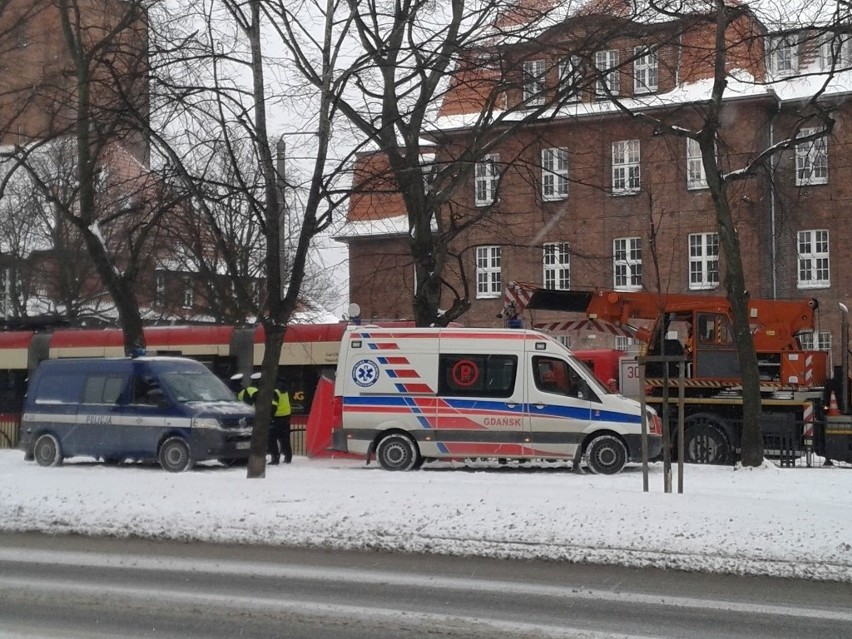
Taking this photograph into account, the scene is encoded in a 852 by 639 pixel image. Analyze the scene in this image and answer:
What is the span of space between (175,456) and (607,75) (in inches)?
402

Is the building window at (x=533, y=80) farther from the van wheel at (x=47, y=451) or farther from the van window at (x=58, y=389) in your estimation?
the van wheel at (x=47, y=451)

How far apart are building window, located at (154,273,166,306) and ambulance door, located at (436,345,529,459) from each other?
2486 centimetres

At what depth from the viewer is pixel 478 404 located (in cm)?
2050

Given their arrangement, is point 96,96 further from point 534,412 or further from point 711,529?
point 711,529

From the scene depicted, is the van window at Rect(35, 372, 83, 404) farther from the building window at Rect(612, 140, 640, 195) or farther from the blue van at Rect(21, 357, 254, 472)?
the building window at Rect(612, 140, 640, 195)

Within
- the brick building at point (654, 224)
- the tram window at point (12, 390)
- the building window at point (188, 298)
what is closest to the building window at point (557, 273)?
the brick building at point (654, 224)

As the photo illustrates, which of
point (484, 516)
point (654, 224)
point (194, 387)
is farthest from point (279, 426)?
point (654, 224)

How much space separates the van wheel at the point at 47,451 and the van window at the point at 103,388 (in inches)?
40.1

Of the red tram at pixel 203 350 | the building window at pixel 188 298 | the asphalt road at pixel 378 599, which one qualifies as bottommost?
the asphalt road at pixel 378 599

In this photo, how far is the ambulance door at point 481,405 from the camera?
66.8 ft

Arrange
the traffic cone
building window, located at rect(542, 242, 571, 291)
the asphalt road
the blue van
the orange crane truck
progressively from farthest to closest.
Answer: building window, located at rect(542, 242, 571, 291) < the traffic cone < the orange crane truck < the blue van < the asphalt road

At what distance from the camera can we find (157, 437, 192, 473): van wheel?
795 inches

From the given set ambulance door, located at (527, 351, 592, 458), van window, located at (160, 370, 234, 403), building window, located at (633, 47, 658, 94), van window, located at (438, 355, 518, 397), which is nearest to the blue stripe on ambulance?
ambulance door, located at (527, 351, 592, 458)

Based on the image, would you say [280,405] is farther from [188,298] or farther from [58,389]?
[188,298]
